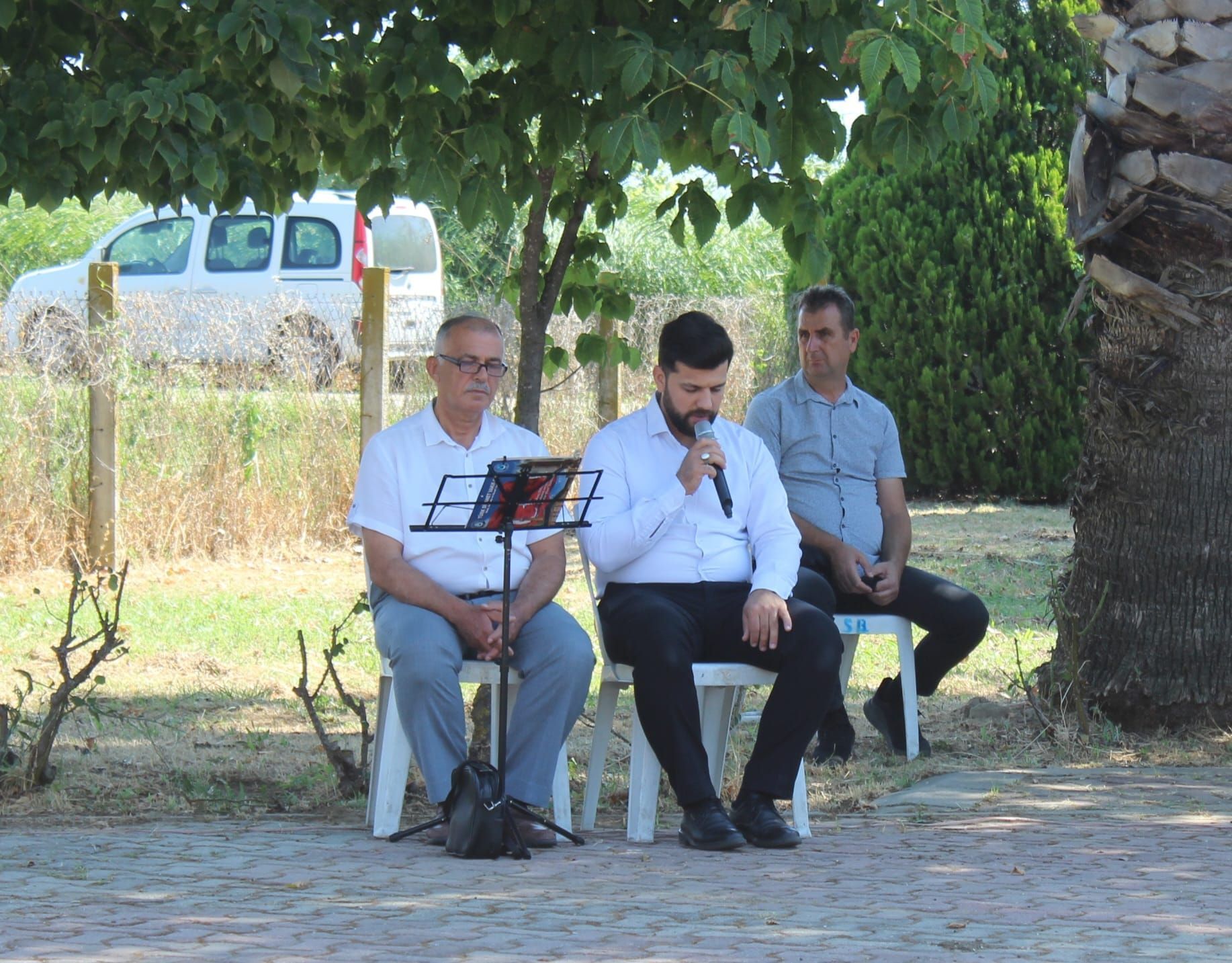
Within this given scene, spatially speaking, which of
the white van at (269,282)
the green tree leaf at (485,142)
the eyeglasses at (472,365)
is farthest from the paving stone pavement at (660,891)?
the white van at (269,282)

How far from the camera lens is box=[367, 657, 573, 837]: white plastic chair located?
17.0 feet

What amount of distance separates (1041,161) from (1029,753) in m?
8.65

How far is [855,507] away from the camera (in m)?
6.73

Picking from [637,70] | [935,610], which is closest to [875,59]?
[637,70]

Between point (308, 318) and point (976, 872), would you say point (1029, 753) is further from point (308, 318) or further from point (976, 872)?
point (308, 318)

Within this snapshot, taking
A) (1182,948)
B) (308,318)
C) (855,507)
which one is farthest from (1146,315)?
(308,318)

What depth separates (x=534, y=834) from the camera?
200 inches

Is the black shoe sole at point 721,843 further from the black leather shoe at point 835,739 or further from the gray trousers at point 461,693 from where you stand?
the black leather shoe at point 835,739

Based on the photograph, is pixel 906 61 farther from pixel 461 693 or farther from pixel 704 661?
pixel 461 693

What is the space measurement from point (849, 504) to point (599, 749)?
1.71 m

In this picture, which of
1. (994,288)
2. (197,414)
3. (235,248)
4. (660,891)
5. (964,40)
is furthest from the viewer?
(235,248)

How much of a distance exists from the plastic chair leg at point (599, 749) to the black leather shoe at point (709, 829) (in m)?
0.42

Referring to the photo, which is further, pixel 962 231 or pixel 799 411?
pixel 962 231

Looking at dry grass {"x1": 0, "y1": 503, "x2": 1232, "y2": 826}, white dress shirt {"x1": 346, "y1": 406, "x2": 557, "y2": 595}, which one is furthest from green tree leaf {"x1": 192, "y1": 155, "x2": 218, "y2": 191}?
dry grass {"x1": 0, "y1": 503, "x2": 1232, "y2": 826}
